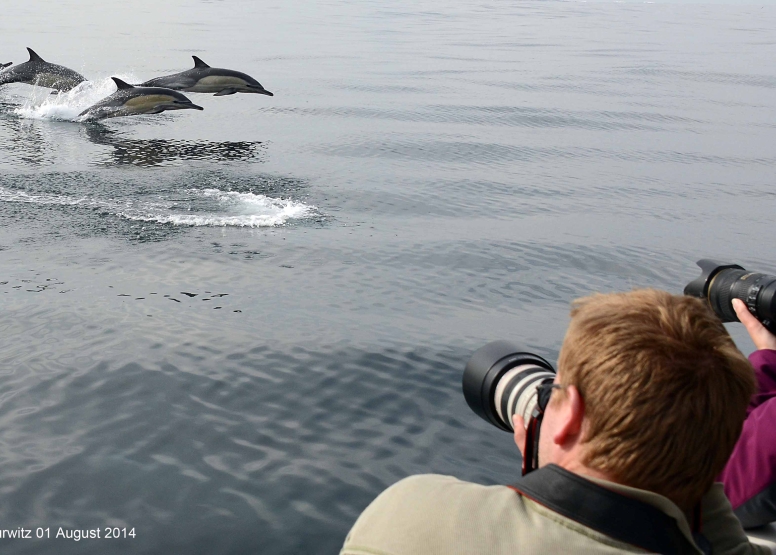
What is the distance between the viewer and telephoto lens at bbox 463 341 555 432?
2.74 metres

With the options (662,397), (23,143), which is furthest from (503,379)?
(23,143)

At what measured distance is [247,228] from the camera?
33.3 feet

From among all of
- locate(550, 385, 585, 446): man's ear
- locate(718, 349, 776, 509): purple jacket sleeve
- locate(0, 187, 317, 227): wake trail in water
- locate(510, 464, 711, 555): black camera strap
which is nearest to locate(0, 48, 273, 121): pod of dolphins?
locate(0, 187, 317, 227): wake trail in water

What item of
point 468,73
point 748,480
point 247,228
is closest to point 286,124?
point 247,228

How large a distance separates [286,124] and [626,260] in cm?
1060

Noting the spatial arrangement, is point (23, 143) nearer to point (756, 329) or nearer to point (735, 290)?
point (735, 290)

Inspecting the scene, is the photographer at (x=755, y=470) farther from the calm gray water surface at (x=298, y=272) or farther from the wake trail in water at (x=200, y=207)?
the wake trail in water at (x=200, y=207)

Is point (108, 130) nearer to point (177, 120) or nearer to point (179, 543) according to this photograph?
point (177, 120)

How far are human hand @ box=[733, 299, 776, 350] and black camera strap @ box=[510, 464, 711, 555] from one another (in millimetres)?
1833

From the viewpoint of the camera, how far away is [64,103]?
19406mm

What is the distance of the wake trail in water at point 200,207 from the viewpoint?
10312mm

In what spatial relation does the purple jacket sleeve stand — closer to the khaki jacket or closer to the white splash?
the khaki jacket

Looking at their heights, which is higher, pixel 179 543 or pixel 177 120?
pixel 177 120

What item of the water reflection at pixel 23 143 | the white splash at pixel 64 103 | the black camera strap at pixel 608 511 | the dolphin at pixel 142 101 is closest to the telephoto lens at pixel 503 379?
the black camera strap at pixel 608 511
